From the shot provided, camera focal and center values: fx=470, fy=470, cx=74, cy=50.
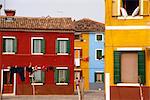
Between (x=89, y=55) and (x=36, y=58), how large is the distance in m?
16.2

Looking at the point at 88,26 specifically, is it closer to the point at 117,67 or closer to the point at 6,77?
the point at 6,77

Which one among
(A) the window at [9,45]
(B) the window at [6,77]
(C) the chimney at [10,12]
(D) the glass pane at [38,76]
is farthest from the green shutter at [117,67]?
(C) the chimney at [10,12]

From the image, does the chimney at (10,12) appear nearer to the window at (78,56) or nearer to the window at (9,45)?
the window at (9,45)

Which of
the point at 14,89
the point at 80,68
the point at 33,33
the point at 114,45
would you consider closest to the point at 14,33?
the point at 33,33

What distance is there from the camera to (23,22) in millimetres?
46688

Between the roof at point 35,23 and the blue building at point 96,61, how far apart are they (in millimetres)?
13538

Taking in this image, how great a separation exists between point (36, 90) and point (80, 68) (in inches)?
602

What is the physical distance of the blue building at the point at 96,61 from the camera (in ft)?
196

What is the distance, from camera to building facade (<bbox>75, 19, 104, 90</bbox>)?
2356 inches

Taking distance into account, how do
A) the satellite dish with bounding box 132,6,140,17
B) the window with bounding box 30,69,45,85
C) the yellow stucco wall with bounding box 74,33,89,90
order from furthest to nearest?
the yellow stucco wall with bounding box 74,33,89,90, the window with bounding box 30,69,45,85, the satellite dish with bounding box 132,6,140,17

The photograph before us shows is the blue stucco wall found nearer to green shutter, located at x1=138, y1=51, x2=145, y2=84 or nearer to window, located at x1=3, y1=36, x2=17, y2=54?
→ window, located at x1=3, y1=36, x2=17, y2=54

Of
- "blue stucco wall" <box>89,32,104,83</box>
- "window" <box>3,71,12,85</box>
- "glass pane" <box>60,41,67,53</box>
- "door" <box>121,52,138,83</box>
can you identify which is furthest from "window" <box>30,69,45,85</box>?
"door" <box>121,52,138,83</box>

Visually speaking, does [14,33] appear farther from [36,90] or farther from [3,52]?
[36,90]

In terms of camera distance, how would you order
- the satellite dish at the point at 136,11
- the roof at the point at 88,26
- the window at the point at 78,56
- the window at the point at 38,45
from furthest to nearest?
1. the roof at the point at 88,26
2. the window at the point at 78,56
3. the window at the point at 38,45
4. the satellite dish at the point at 136,11
